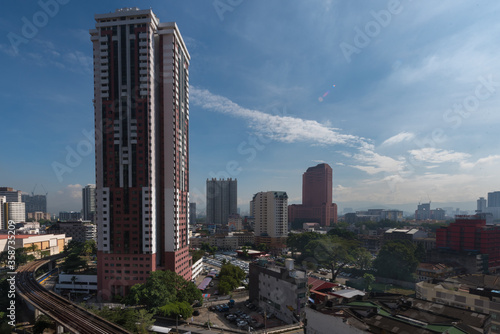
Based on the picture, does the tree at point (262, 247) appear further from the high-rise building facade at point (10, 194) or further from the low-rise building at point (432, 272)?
the high-rise building facade at point (10, 194)

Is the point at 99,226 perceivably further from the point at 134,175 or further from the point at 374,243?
the point at 374,243

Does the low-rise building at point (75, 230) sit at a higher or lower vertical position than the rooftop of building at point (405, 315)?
lower

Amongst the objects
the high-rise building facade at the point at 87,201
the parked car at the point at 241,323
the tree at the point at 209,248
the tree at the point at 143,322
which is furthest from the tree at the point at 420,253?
the high-rise building facade at the point at 87,201

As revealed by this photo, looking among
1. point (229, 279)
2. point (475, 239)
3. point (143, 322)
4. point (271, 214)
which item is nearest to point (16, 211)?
point (271, 214)

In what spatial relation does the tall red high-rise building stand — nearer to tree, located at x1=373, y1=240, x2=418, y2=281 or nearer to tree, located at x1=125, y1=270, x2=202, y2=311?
tree, located at x1=373, y1=240, x2=418, y2=281

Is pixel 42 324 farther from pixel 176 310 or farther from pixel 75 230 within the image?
pixel 75 230

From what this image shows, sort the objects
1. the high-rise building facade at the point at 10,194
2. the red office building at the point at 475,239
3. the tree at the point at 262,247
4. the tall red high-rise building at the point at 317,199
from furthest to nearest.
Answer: the tall red high-rise building at the point at 317,199, the high-rise building facade at the point at 10,194, the tree at the point at 262,247, the red office building at the point at 475,239

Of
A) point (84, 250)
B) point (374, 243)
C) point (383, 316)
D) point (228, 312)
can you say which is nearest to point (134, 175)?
point (228, 312)
